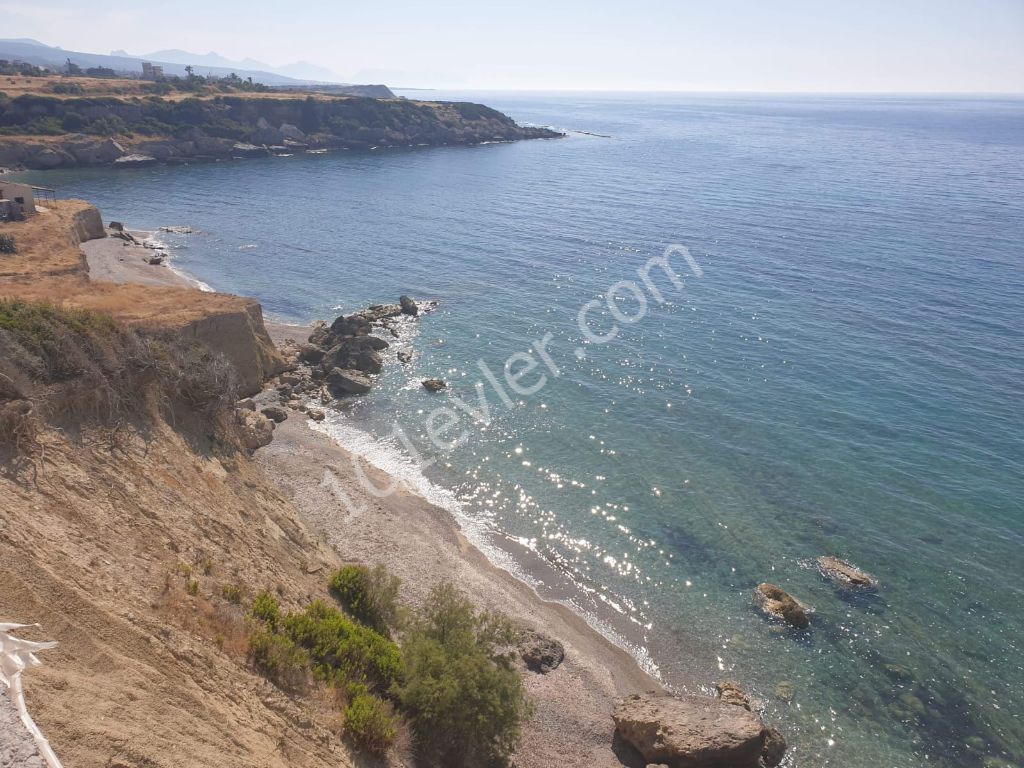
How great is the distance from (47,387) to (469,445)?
2069cm

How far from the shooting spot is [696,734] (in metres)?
18.8

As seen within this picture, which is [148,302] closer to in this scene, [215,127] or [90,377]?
[90,377]

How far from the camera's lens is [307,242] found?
2827 inches

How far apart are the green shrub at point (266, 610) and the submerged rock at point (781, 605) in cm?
1828

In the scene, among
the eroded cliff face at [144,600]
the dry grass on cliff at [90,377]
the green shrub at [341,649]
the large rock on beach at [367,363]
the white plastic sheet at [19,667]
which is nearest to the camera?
the white plastic sheet at [19,667]

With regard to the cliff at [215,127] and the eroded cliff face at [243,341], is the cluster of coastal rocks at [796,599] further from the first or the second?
the cliff at [215,127]

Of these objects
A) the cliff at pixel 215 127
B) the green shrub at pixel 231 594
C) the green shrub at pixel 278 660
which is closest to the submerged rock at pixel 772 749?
the green shrub at pixel 278 660

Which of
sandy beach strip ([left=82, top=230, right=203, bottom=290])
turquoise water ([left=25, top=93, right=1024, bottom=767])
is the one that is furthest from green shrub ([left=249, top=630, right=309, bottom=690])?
sandy beach strip ([left=82, top=230, right=203, bottom=290])

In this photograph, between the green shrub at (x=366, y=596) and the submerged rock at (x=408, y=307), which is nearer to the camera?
the green shrub at (x=366, y=596)

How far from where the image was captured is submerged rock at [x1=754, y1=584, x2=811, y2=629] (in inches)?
949

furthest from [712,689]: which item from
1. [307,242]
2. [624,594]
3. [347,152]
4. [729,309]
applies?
[347,152]

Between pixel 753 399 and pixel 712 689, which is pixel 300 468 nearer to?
pixel 712 689

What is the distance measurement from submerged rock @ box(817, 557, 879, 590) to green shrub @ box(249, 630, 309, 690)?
21.4 meters

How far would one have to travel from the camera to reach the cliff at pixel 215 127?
108500 millimetres
